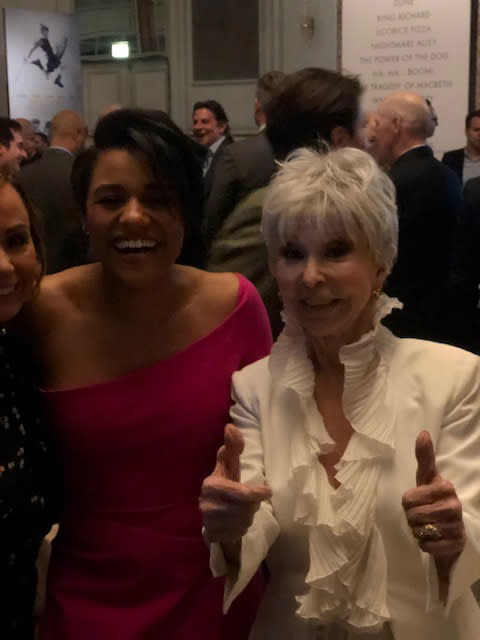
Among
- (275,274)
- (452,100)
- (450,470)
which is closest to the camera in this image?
(450,470)

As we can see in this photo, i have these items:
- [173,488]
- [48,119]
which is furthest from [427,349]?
[48,119]

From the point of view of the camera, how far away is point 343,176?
1.42m

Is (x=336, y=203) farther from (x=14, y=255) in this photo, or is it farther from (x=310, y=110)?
(x=310, y=110)

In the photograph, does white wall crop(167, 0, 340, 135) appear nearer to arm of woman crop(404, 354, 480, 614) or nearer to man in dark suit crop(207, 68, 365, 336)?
man in dark suit crop(207, 68, 365, 336)

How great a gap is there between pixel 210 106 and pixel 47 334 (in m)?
4.72

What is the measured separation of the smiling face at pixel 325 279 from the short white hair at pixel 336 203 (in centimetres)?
1

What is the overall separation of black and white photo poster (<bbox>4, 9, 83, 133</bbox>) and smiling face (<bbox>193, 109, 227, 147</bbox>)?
4.49ft

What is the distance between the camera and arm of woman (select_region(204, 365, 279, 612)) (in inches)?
55.1

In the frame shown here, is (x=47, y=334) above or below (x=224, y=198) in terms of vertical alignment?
below

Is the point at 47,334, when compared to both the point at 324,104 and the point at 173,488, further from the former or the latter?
the point at 324,104

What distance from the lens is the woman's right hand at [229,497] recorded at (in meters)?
1.30

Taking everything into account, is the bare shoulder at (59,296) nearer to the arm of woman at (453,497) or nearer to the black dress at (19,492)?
the black dress at (19,492)

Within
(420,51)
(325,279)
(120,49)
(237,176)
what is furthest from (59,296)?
(120,49)

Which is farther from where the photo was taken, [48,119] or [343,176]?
[48,119]
